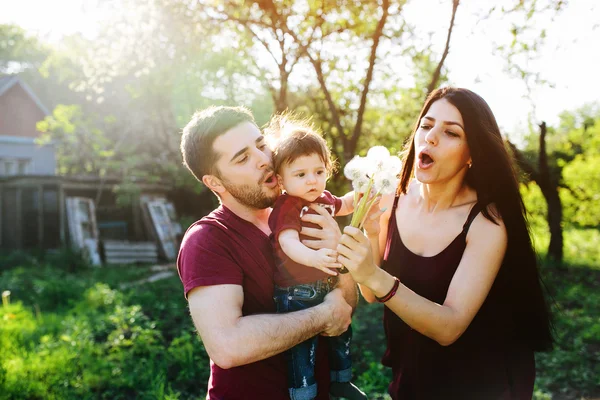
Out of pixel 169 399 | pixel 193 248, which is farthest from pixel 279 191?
pixel 169 399

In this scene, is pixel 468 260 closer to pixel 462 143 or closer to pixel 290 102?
pixel 462 143

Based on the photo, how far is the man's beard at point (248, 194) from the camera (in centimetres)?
A: 230

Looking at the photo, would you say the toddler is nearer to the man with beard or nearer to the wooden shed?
the man with beard

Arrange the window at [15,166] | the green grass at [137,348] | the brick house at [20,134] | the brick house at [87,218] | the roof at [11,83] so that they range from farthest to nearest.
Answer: the roof at [11,83], the brick house at [20,134], the window at [15,166], the brick house at [87,218], the green grass at [137,348]

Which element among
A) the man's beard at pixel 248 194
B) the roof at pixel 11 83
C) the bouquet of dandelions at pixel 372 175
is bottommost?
the man's beard at pixel 248 194

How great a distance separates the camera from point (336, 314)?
2.25 metres

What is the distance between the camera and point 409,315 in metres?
1.99

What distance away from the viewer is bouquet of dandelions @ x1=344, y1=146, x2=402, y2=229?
1968mm

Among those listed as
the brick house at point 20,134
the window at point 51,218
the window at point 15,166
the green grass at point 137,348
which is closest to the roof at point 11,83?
the brick house at point 20,134

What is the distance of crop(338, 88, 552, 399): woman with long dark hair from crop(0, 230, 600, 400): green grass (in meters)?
1.69

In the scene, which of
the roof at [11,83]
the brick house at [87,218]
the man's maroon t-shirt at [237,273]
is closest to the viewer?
the man's maroon t-shirt at [237,273]

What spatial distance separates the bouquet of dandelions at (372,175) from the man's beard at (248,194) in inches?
18.5

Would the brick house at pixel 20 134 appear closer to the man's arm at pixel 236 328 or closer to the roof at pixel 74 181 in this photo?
the roof at pixel 74 181

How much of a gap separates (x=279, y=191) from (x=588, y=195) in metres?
10.7
